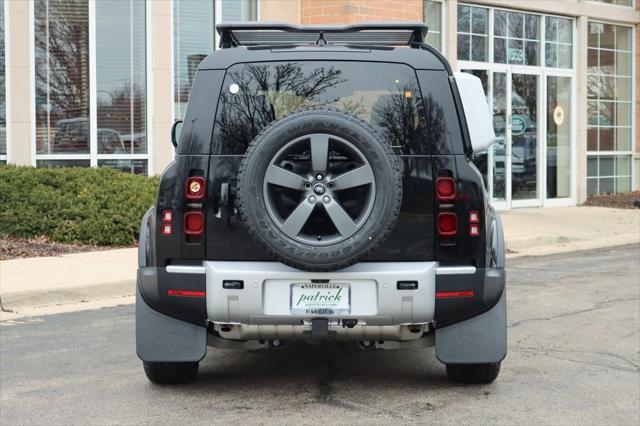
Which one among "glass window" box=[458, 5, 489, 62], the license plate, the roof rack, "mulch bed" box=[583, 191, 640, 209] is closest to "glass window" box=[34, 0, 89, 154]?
"glass window" box=[458, 5, 489, 62]

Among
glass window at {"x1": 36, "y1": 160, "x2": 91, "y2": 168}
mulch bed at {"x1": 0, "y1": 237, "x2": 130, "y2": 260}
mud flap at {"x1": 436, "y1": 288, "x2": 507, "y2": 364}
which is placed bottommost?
mud flap at {"x1": 436, "y1": 288, "x2": 507, "y2": 364}

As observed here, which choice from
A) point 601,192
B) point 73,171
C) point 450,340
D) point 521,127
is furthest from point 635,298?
point 601,192

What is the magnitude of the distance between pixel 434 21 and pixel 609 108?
5.74m

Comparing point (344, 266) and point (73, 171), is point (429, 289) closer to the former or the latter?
point (344, 266)

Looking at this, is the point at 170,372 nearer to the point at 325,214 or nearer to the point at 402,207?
the point at 325,214

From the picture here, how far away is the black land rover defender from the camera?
502 cm

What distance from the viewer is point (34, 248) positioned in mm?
11367

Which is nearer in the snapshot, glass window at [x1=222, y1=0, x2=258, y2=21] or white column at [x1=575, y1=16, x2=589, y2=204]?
glass window at [x1=222, y1=0, x2=258, y2=21]

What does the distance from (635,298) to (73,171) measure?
718 centimetres

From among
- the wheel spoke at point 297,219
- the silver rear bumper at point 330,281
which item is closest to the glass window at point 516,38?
the silver rear bumper at point 330,281

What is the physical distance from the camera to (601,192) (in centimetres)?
2084

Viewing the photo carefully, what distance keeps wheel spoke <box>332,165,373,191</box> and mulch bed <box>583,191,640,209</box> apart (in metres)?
15.1

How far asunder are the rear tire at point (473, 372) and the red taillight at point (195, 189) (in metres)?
1.78

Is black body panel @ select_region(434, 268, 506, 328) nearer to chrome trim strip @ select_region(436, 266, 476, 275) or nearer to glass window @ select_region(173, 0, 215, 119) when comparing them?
chrome trim strip @ select_region(436, 266, 476, 275)
